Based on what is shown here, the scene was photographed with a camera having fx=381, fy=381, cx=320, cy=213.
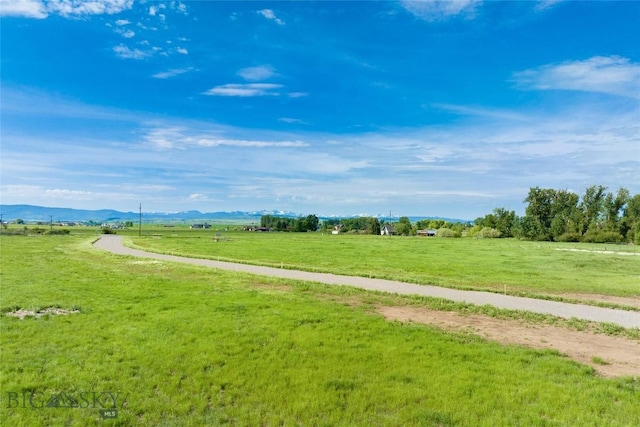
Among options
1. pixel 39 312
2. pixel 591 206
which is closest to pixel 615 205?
pixel 591 206

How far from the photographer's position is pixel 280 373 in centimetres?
835

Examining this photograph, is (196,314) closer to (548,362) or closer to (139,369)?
(139,369)

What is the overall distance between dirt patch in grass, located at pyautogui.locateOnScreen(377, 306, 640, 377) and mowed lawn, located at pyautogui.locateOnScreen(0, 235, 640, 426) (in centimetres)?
75

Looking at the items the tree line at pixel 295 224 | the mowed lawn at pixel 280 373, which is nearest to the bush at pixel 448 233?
the tree line at pixel 295 224

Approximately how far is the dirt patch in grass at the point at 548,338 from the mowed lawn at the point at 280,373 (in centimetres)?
75

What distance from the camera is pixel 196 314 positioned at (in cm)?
1328

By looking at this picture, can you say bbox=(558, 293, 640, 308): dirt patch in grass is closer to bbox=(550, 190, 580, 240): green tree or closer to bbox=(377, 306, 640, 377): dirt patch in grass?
bbox=(377, 306, 640, 377): dirt patch in grass

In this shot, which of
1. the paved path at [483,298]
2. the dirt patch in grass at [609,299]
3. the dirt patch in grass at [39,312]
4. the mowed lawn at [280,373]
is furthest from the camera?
the dirt patch in grass at [609,299]

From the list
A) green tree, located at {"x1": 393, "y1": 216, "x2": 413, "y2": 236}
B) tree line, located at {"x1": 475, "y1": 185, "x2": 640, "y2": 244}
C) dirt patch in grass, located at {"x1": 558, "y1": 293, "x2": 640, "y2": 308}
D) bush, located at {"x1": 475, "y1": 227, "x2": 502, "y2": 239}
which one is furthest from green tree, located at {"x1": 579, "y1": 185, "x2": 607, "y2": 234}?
dirt patch in grass, located at {"x1": 558, "y1": 293, "x2": 640, "y2": 308}

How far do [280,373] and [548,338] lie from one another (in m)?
8.42

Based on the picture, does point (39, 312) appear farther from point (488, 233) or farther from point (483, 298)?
point (488, 233)

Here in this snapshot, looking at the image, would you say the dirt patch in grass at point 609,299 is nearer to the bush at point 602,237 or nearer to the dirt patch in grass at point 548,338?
the dirt patch in grass at point 548,338

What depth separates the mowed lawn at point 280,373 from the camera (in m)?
6.71

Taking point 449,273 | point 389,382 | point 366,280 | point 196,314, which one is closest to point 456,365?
point 389,382
